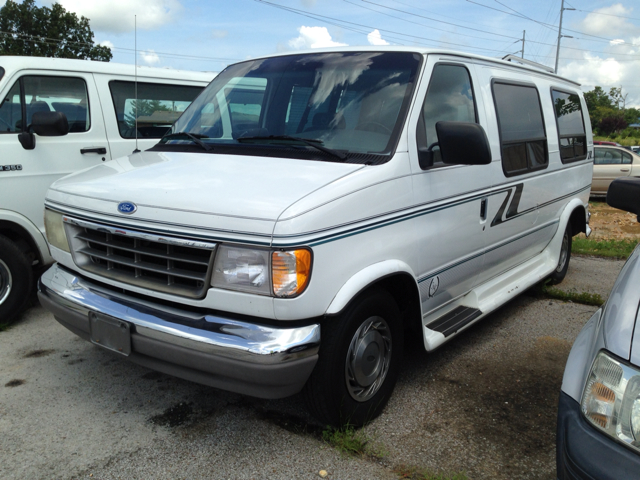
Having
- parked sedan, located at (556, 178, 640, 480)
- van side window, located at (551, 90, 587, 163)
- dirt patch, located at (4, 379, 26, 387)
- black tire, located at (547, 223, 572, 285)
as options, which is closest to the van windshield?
parked sedan, located at (556, 178, 640, 480)

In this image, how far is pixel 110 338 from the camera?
114 inches

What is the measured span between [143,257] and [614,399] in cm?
222

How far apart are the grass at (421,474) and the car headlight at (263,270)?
1063 mm

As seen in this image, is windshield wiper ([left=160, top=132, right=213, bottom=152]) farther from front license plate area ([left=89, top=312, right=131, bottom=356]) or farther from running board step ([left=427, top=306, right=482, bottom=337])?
running board step ([left=427, top=306, right=482, bottom=337])

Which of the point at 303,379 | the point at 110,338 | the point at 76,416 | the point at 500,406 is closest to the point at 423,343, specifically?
the point at 500,406

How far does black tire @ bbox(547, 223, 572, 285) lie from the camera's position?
6000 millimetres

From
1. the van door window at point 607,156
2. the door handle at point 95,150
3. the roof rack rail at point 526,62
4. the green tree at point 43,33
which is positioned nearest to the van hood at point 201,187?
the door handle at point 95,150

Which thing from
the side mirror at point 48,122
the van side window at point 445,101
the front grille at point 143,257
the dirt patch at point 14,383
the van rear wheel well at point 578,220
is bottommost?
the dirt patch at point 14,383

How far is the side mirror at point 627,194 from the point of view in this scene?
251 cm

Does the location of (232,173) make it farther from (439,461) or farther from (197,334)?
(439,461)

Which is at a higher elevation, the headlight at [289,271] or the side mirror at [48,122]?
the side mirror at [48,122]

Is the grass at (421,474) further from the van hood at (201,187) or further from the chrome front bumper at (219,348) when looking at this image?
the van hood at (201,187)

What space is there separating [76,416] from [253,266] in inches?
62.6

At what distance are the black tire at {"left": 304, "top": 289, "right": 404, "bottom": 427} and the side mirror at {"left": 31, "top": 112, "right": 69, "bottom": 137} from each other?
3.19 m
